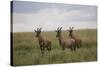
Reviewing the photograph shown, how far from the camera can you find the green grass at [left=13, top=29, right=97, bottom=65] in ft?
7.19

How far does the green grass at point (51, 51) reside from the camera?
219 cm

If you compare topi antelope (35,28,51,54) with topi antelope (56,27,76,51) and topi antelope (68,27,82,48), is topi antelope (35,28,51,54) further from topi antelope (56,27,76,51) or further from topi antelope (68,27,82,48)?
topi antelope (68,27,82,48)

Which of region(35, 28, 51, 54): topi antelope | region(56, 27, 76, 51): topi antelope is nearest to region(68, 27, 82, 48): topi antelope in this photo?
region(56, 27, 76, 51): topi antelope

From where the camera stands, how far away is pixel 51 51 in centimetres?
231

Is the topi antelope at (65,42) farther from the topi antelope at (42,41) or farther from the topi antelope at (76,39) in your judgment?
the topi antelope at (42,41)

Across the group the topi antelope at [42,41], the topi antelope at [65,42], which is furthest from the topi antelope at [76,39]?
the topi antelope at [42,41]

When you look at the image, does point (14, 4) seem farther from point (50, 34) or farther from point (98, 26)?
point (98, 26)

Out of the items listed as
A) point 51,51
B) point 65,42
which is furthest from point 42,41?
point 65,42

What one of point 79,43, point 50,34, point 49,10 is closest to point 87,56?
point 79,43

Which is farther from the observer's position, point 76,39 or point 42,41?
point 76,39

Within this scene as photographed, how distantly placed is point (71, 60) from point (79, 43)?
24 cm

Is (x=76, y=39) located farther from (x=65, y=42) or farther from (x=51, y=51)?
(x=51, y=51)

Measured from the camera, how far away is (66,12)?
7.77 ft
